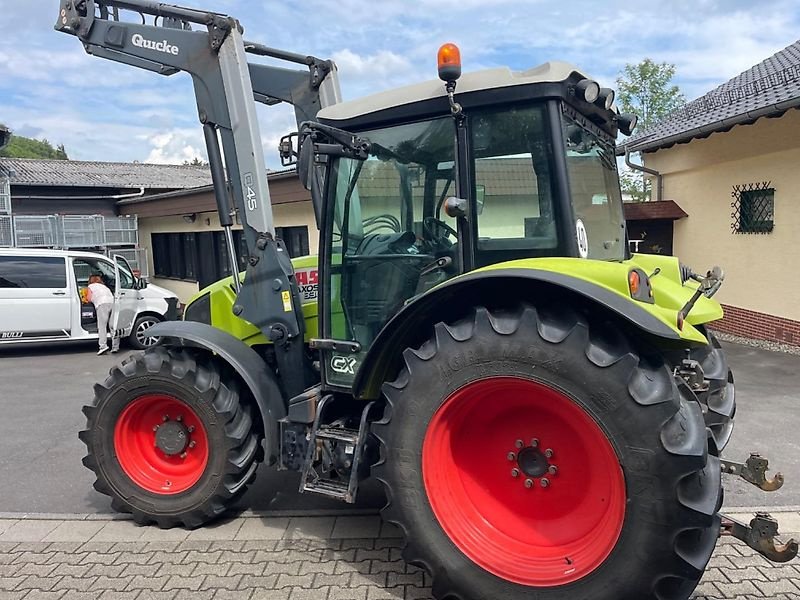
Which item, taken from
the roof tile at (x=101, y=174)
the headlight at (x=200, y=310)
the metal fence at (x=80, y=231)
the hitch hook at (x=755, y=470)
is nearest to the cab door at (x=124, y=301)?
the metal fence at (x=80, y=231)

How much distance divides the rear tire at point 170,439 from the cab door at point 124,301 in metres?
7.11

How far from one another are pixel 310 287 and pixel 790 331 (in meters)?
7.61

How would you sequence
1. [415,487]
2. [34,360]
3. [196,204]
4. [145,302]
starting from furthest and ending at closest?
[196,204], [145,302], [34,360], [415,487]

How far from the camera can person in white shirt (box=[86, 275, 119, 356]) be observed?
1018 centimetres

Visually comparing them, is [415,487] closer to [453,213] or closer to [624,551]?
[624,551]

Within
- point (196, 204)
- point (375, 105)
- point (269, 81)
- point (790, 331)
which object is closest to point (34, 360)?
point (196, 204)

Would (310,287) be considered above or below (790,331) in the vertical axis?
above

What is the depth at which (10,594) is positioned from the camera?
3.03 metres

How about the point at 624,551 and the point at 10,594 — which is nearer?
the point at 624,551

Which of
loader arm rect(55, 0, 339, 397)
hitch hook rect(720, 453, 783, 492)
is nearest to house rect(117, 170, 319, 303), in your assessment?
loader arm rect(55, 0, 339, 397)

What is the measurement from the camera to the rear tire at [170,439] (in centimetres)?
354

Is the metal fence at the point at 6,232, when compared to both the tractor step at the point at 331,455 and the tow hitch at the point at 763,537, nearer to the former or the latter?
the tractor step at the point at 331,455

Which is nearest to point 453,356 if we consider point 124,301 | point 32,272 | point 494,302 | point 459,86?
point 494,302

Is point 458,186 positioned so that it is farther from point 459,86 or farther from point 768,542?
point 768,542
